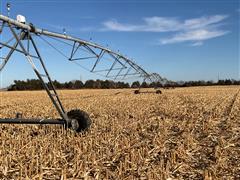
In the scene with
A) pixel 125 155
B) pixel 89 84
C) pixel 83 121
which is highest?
pixel 89 84

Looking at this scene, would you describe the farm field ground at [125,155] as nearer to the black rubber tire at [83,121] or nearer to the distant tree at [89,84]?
the black rubber tire at [83,121]

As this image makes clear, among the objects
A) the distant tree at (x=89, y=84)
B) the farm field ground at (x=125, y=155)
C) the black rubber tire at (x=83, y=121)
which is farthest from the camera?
the distant tree at (x=89, y=84)

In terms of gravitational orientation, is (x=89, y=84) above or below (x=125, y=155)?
above

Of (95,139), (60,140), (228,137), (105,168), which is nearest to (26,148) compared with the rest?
(60,140)

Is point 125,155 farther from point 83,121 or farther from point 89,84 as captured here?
point 89,84

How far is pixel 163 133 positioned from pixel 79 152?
2.49m

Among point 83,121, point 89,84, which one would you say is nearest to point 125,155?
point 83,121

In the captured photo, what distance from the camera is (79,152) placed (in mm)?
5562

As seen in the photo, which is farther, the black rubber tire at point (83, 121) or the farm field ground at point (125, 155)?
the black rubber tire at point (83, 121)

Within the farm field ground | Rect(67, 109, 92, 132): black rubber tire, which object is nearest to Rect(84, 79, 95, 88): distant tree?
Rect(67, 109, 92, 132): black rubber tire

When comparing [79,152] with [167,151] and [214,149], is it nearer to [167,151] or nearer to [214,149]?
[167,151]

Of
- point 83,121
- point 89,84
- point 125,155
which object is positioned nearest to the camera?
point 125,155

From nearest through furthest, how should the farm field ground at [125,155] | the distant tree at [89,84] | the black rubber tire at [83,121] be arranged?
the farm field ground at [125,155] < the black rubber tire at [83,121] < the distant tree at [89,84]

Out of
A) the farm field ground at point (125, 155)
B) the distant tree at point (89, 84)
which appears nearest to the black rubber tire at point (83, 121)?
the farm field ground at point (125, 155)
